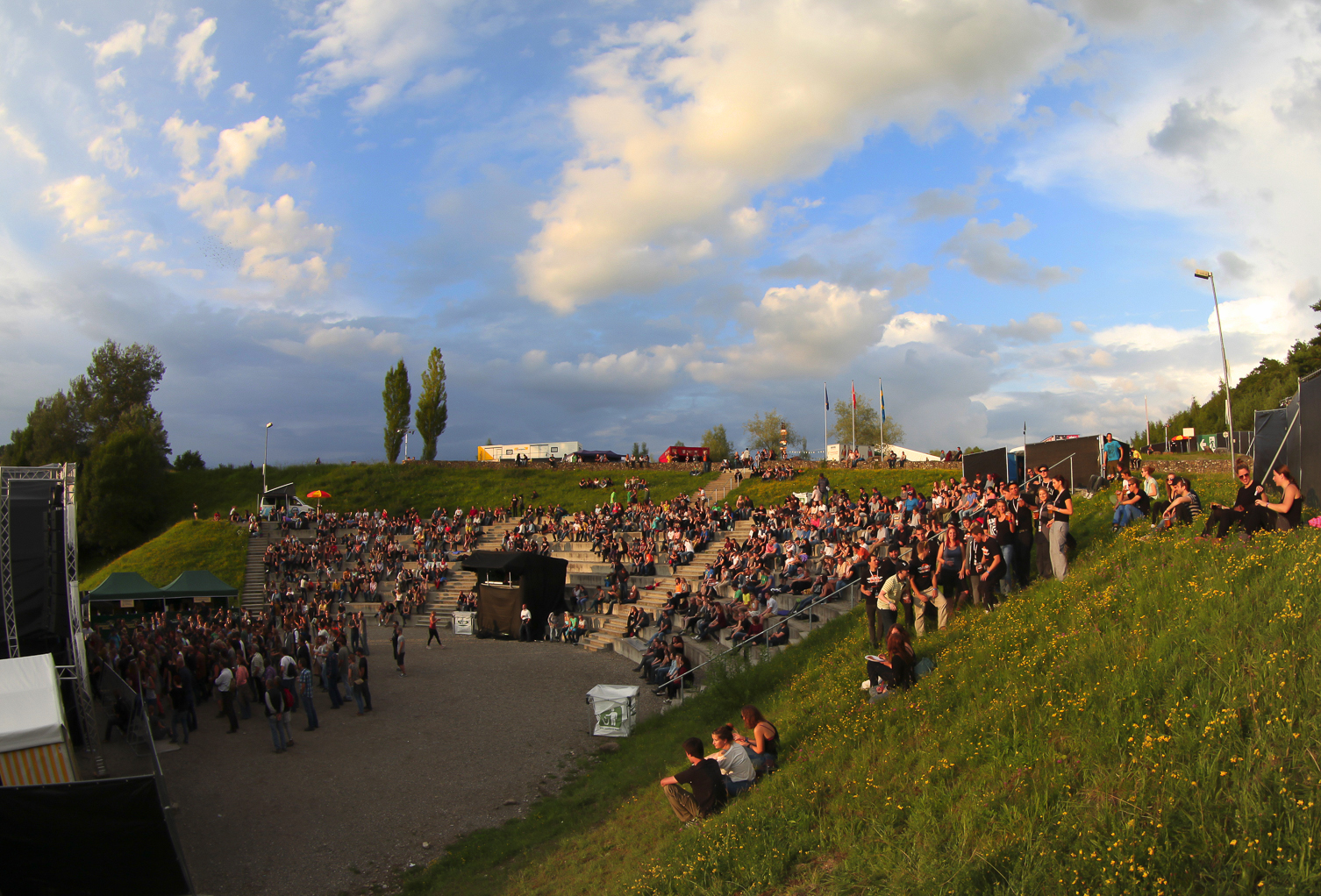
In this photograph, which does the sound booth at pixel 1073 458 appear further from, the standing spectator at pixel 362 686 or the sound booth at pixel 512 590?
the standing spectator at pixel 362 686

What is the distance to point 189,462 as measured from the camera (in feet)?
207

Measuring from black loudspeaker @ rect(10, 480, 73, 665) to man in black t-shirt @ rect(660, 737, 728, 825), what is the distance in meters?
12.6

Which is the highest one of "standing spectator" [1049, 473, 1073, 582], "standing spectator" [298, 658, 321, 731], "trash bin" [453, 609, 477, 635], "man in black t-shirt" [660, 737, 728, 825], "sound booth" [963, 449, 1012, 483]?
"sound booth" [963, 449, 1012, 483]

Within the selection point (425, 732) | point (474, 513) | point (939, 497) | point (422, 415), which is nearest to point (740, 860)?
point (425, 732)

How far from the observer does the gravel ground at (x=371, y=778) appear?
30.4 ft

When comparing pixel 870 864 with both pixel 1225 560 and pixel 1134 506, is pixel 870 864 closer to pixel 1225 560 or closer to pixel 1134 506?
pixel 1225 560

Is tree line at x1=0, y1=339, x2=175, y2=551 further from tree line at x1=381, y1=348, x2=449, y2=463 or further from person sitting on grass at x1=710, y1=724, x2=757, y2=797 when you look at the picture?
person sitting on grass at x1=710, y1=724, x2=757, y2=797

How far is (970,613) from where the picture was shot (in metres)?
11.6

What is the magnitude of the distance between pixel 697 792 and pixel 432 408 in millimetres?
64905

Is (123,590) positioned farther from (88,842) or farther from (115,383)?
(115,383)

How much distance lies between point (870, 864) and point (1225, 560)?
6119mm

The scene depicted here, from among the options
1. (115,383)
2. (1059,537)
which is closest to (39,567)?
(1059,537)

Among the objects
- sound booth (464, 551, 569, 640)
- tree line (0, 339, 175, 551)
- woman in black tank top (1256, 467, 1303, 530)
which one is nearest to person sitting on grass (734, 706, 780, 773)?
woman in black tank top (1256, 467, 1303, 530)

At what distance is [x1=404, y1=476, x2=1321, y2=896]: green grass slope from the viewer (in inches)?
189
